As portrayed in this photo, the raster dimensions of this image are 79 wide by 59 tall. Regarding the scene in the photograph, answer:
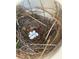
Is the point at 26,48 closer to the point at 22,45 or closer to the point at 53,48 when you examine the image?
the point at 22,45
